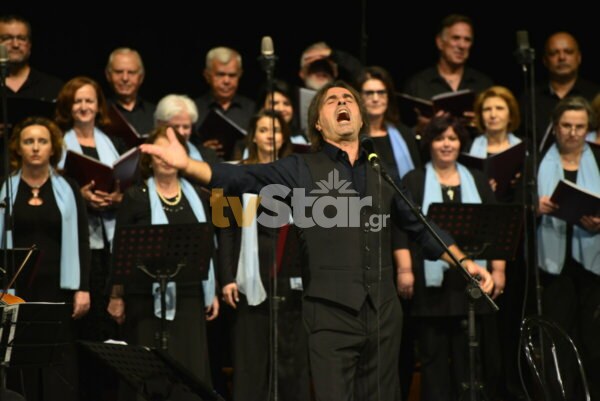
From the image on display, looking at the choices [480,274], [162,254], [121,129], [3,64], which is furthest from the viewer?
[121,129]

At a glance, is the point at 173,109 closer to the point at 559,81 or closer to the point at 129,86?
the point at 129,86

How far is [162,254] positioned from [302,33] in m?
3.14

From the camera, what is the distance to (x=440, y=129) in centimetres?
561

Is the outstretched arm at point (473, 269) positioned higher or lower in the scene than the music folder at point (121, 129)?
lower

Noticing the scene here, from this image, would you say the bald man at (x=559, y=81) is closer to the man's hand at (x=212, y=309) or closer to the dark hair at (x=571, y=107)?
the dark hair at (x=571, y=107)


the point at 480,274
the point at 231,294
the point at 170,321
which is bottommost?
the point at 170,321

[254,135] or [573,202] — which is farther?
[254,135]

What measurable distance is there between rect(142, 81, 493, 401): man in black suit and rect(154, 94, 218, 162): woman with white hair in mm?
1797

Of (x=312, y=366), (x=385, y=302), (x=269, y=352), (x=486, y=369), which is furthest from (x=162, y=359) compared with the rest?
(x=486, y=369)

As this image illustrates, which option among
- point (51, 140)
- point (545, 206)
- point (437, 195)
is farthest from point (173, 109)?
point (545, 206)

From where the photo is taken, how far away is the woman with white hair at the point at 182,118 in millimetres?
5910

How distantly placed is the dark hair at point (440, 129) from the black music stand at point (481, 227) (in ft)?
2.14

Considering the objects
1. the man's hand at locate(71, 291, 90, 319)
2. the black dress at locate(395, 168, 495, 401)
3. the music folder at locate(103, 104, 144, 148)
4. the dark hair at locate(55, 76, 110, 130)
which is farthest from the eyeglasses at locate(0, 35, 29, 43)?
the black dress at locate(395, 168, 495, 401)

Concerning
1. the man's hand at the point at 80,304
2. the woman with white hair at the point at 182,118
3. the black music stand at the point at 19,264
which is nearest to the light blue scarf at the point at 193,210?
the woman with white hair at the point at 182,118
